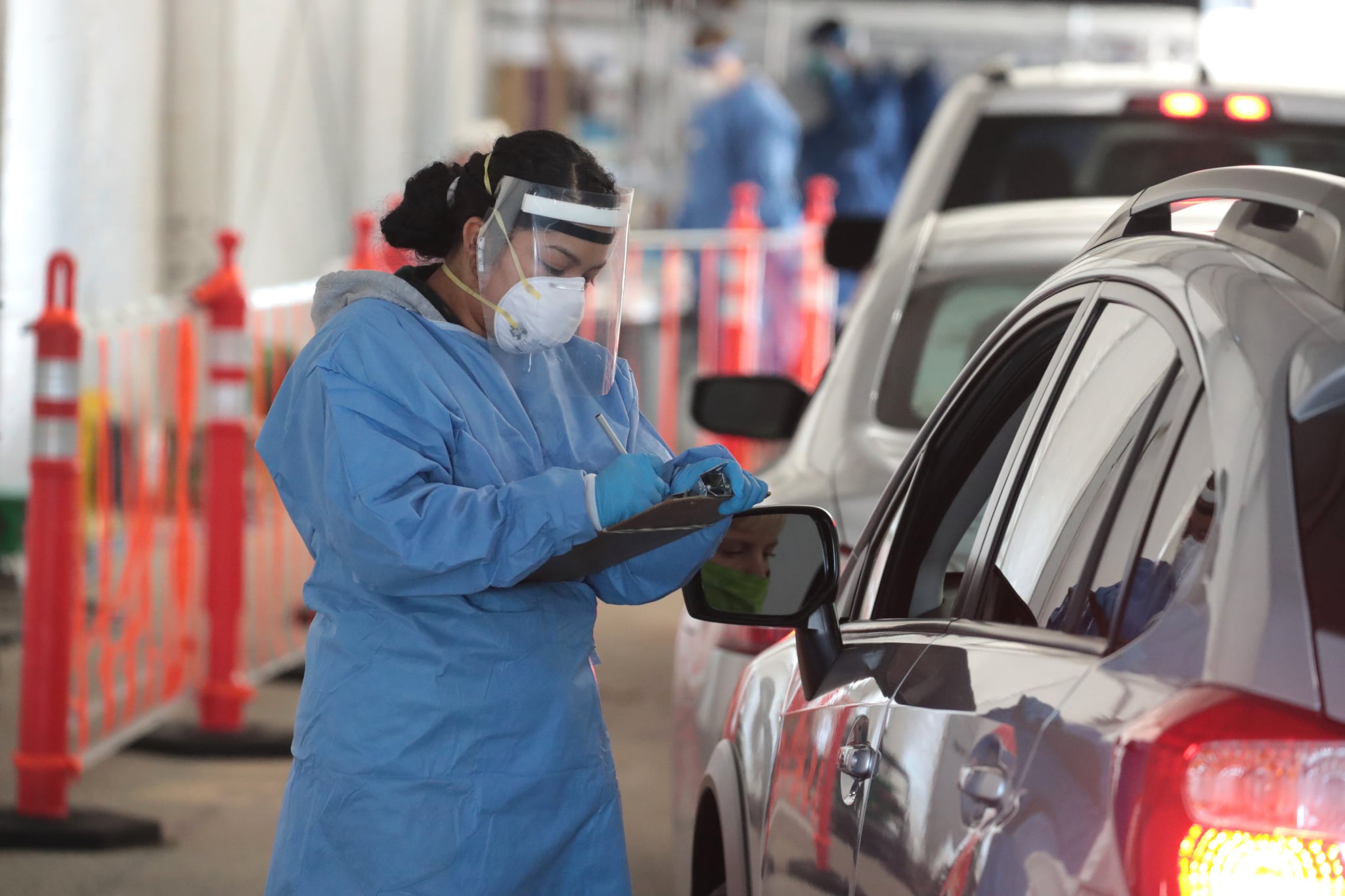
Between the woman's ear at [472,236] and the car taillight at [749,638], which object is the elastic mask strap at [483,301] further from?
the car taillight at [749,638]

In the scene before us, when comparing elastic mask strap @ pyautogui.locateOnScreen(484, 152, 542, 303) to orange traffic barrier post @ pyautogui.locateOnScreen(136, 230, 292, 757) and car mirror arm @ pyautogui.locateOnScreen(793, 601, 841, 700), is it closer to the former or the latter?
car mirror arm @ pyautogui.locateOnScreen(793, 601, 841, 700)

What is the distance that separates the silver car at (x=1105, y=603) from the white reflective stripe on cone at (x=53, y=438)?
2.75 m

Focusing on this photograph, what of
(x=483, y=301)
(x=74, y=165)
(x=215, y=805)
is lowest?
(x=215, y=805)

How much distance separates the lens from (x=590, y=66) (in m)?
17.6

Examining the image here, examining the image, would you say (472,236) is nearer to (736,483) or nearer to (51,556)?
(736,483)

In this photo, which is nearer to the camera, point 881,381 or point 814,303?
point 881,381

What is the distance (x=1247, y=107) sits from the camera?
4871 mm

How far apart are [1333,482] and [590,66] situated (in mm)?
16542

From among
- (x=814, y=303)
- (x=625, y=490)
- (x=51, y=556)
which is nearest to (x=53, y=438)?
(x=51, y=556)

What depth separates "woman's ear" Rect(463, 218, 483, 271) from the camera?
8.67ft

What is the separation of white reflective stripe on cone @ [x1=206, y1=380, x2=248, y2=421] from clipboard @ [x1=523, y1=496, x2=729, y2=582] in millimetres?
3523

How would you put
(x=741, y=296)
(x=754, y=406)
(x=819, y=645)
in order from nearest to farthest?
(x=819, y=645) → (x=754, y=406) → (x=741, y=296)

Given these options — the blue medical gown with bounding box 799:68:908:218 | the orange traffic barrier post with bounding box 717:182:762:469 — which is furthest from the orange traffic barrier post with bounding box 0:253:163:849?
the blue medical gown with bounding box 799:68:908:218

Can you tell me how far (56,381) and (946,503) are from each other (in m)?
3.04
